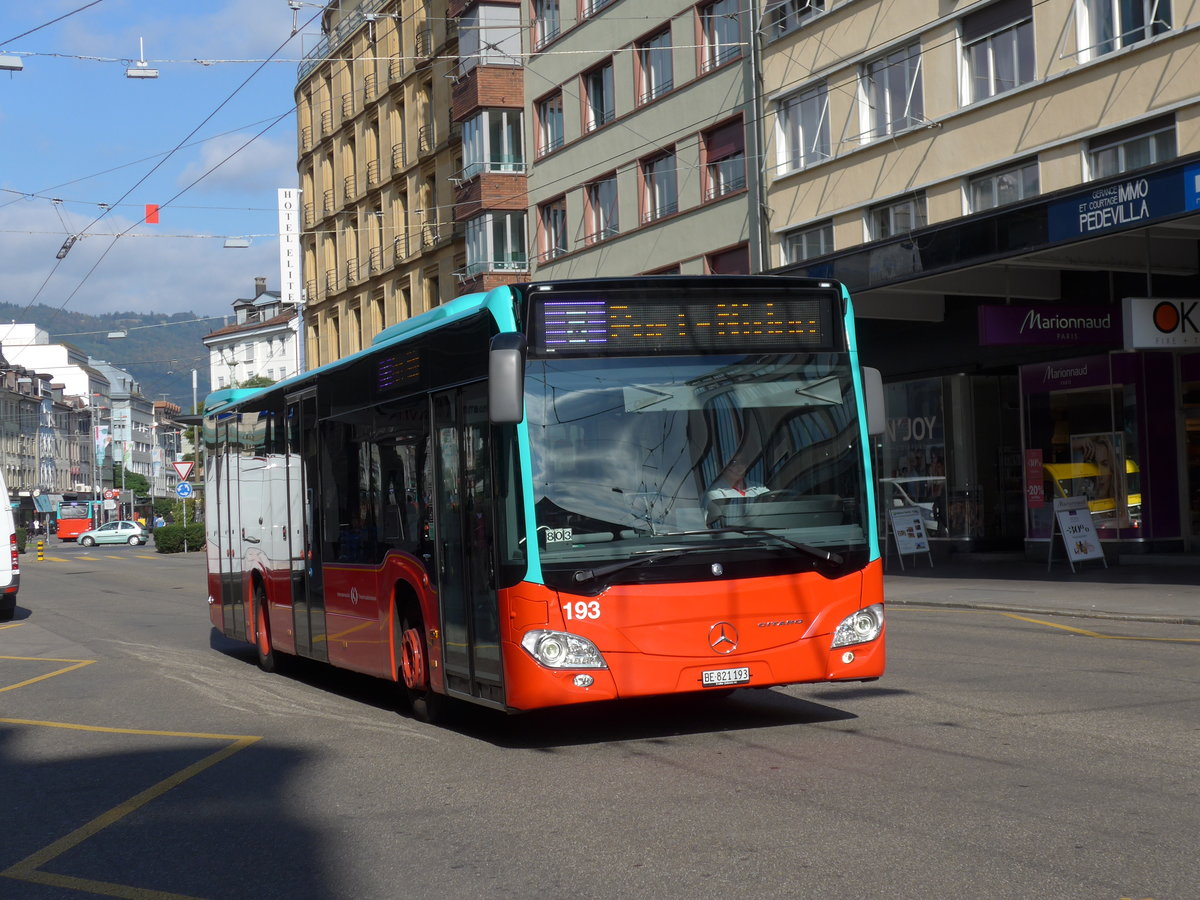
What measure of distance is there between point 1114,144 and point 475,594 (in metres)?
18.4

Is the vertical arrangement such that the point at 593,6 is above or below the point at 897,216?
above

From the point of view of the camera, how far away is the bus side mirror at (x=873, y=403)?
916cm

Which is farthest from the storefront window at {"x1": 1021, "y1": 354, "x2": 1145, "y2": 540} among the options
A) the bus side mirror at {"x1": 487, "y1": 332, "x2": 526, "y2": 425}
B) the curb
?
the bus side mirror at {"x1": 487, "y1": 332, "x2": 526, "y2": 425}

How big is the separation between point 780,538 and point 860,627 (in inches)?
30.1

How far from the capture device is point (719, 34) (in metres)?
35.4

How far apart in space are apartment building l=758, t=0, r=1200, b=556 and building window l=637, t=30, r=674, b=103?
4.33 metres

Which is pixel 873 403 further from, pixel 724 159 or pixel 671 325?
pixel 724 159

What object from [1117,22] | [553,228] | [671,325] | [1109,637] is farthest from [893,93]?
[671,325]

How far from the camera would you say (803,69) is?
3231 cm

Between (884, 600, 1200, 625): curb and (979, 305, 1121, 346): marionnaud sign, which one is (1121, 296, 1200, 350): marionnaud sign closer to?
(979, 305, 1121, 346): marionnaud sign

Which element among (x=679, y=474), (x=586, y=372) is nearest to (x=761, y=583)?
(x=679, y=474)

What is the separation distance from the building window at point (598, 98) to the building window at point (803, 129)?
7417 mm

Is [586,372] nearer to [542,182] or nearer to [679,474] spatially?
[679,474]

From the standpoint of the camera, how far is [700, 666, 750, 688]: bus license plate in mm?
8742
